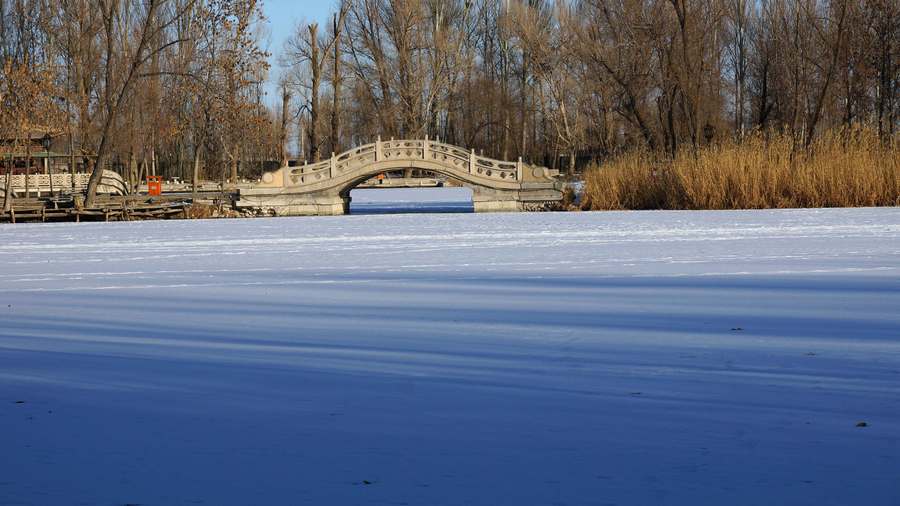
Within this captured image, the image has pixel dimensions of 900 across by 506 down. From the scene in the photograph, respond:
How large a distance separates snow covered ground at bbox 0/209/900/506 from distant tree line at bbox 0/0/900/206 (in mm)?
15231

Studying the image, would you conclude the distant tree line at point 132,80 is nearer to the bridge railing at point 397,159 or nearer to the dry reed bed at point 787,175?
the bridge railing at point 397,159

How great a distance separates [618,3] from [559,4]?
479 inches

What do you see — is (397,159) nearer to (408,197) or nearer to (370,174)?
(370,174)

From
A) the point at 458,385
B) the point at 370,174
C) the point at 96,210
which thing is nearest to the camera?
the point at 458,385

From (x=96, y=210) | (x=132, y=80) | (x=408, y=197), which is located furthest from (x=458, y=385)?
(x=408, y=197)

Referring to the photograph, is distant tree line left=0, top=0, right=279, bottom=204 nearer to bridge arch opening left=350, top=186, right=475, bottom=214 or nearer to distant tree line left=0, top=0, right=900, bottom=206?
distant tree line left=0, top=0, right=900, bottom=206

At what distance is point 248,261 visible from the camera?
11047 mm

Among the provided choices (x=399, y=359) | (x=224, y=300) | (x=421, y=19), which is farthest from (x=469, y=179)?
(x=399, y=359)

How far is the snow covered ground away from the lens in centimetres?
325

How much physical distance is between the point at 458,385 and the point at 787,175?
17687mm

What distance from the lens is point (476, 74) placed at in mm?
48375

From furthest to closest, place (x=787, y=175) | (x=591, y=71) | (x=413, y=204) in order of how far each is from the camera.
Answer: (x=591, y=71) → (x=413, y=204) → (x=787, y=175)

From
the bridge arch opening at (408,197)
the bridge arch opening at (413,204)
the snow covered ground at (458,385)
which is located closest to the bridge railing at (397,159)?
the bridge arch opening at (408,197)

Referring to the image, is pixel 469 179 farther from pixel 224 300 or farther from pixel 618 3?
pixel 224 300
